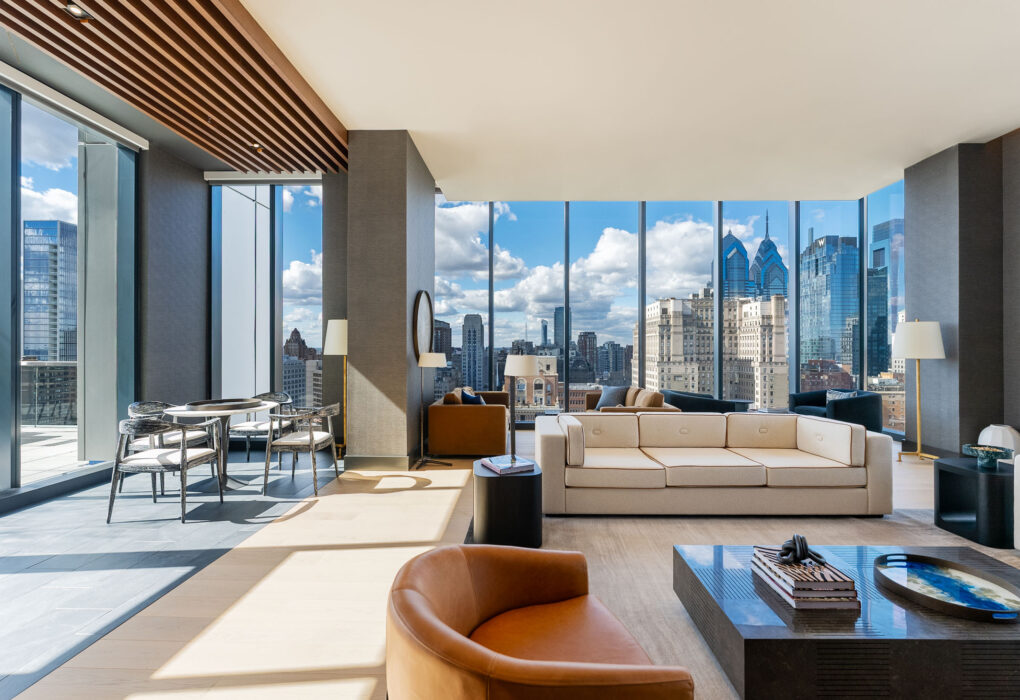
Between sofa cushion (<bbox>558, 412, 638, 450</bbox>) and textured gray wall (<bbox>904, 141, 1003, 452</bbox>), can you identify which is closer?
sofa cushion (<bbox>558, 412, 638, 450</bbox>)

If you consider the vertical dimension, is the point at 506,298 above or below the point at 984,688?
above

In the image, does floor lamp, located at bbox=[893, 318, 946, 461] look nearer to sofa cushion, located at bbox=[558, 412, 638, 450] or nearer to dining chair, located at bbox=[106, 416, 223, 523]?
sofa cushion, located at bbox=[558, 412, 638, 450]

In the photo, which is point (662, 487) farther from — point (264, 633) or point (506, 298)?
point (506, 298)

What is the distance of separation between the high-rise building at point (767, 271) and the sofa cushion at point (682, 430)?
4011mm

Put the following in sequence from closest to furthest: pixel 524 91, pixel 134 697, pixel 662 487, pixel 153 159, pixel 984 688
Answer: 1. pixel 984 688
2. pixel 134 697
3. pixel 662 487
4. pixel 524 91
5. pixel 153 159

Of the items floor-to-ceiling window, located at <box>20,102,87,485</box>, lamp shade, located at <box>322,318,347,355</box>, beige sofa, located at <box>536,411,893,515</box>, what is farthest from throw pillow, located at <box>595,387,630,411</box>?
floor-to-ceiling window, located at <box>20,102,87,485</box>

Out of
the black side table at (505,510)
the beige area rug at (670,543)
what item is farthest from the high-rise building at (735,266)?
the black side table at (505,510)

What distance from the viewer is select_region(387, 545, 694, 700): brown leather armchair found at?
39.6 inches

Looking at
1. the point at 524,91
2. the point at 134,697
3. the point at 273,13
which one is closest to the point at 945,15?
the point at 524,91

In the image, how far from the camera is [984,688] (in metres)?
1.59

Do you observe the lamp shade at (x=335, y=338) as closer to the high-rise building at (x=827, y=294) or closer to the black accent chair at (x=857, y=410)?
the black accent chair at (x=857, y=410)

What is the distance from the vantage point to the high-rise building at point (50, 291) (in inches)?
161

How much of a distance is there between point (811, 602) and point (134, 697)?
8.10 feet

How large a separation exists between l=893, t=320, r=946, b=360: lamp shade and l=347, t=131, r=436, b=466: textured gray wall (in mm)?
5265
